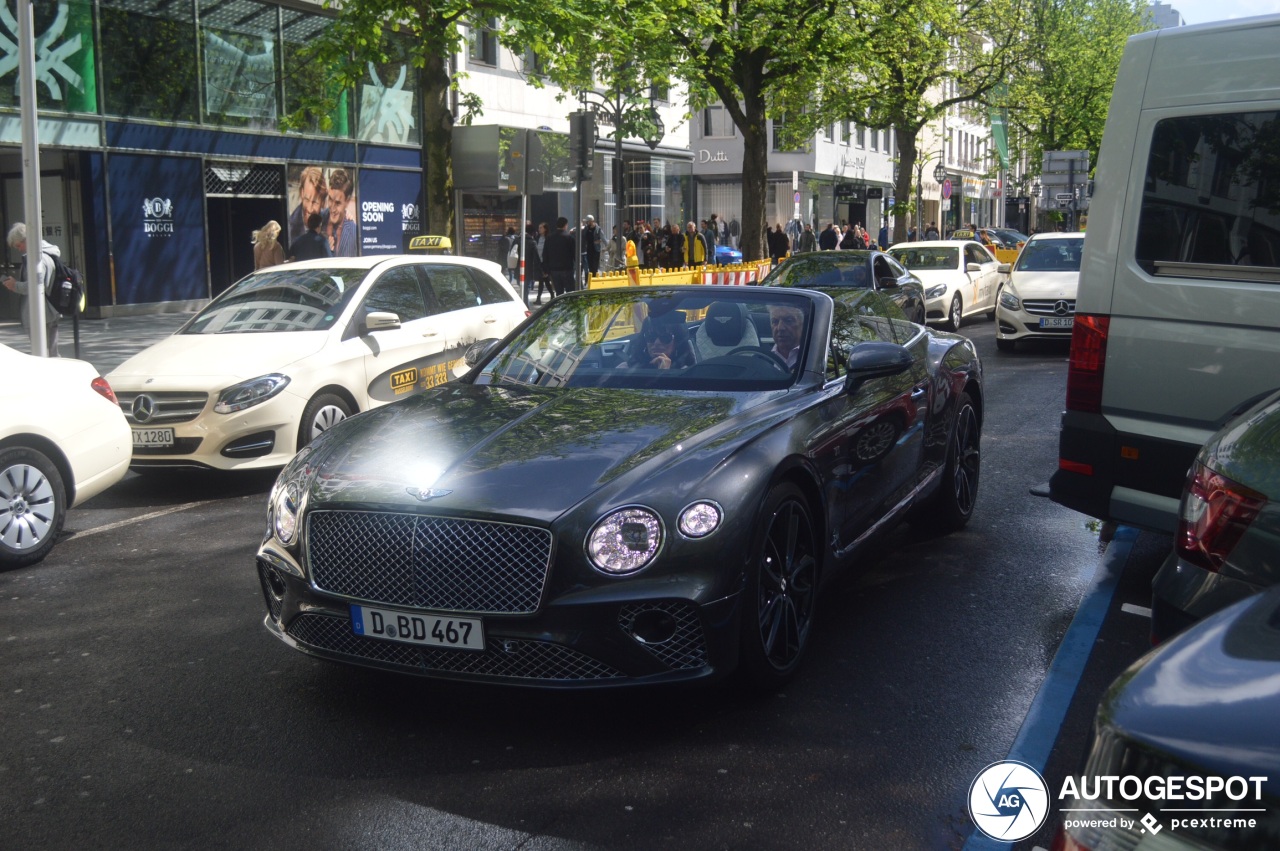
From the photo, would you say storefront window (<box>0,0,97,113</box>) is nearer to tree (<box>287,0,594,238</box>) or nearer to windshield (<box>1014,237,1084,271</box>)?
tree (<box>287,0,594,238</box>)

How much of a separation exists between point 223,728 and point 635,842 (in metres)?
1.65

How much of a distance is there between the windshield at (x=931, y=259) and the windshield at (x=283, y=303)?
580 inches

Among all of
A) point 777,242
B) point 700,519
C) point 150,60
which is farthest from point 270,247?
point 777,242

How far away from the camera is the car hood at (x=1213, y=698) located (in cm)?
174

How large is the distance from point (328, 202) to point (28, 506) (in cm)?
2071

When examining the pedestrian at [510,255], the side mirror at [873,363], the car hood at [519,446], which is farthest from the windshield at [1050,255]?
the car hood at [519,446]

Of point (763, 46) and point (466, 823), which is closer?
point (466, 823)

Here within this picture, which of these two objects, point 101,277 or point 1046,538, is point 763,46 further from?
point 1046,538

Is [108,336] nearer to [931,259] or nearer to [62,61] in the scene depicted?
[62,61]

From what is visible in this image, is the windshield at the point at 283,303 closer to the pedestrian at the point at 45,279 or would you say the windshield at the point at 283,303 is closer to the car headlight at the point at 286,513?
the pedestrian at the point at 45,279

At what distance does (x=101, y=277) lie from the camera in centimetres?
2141

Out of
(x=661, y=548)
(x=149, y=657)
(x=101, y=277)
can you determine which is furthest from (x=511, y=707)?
(x=101, y=277)

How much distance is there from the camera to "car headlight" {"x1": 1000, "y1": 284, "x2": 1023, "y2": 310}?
18219 mm

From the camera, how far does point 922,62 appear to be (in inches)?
1441
